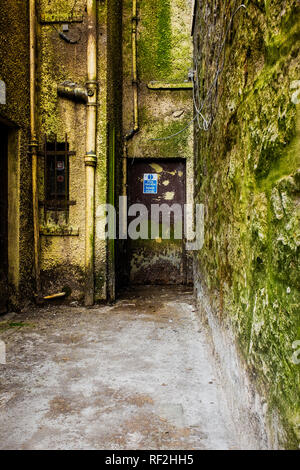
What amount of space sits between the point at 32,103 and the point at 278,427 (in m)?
4.82

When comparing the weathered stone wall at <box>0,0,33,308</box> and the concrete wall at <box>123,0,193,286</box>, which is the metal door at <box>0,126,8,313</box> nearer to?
the weathered stone wall at <box>0,0,33,308</box>

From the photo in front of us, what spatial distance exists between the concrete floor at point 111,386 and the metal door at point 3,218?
0.51m

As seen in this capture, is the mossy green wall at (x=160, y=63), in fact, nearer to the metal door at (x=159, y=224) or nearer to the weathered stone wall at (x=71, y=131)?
the metal door at (x=159, y=224)

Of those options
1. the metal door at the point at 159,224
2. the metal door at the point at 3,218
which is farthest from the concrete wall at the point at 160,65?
the metal door at the point at 3,218

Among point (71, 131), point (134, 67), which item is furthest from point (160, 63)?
point (71, 131)

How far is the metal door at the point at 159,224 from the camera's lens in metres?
6.15

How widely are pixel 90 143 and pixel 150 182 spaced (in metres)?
1.73

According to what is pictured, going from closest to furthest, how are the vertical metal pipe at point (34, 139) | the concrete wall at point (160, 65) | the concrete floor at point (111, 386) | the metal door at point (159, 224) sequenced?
the concrete floor at point (111, 386), the vertical metal pipe at point (34, 139), the concrete wall at point (160, 65), the metal door at point (159, 224)

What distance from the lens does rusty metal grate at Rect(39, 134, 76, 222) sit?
15.8ft

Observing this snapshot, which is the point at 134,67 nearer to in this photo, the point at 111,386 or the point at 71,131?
the point at 71,131

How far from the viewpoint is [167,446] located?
1721 millimetres

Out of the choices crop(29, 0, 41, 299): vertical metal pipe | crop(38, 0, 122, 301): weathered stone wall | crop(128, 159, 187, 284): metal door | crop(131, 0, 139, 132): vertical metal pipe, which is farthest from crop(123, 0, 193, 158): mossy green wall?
crop(29, 0, 41, 299): vertical metal pipe

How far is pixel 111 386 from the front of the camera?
2.40 meters

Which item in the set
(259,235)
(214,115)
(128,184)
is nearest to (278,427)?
(259,235)
